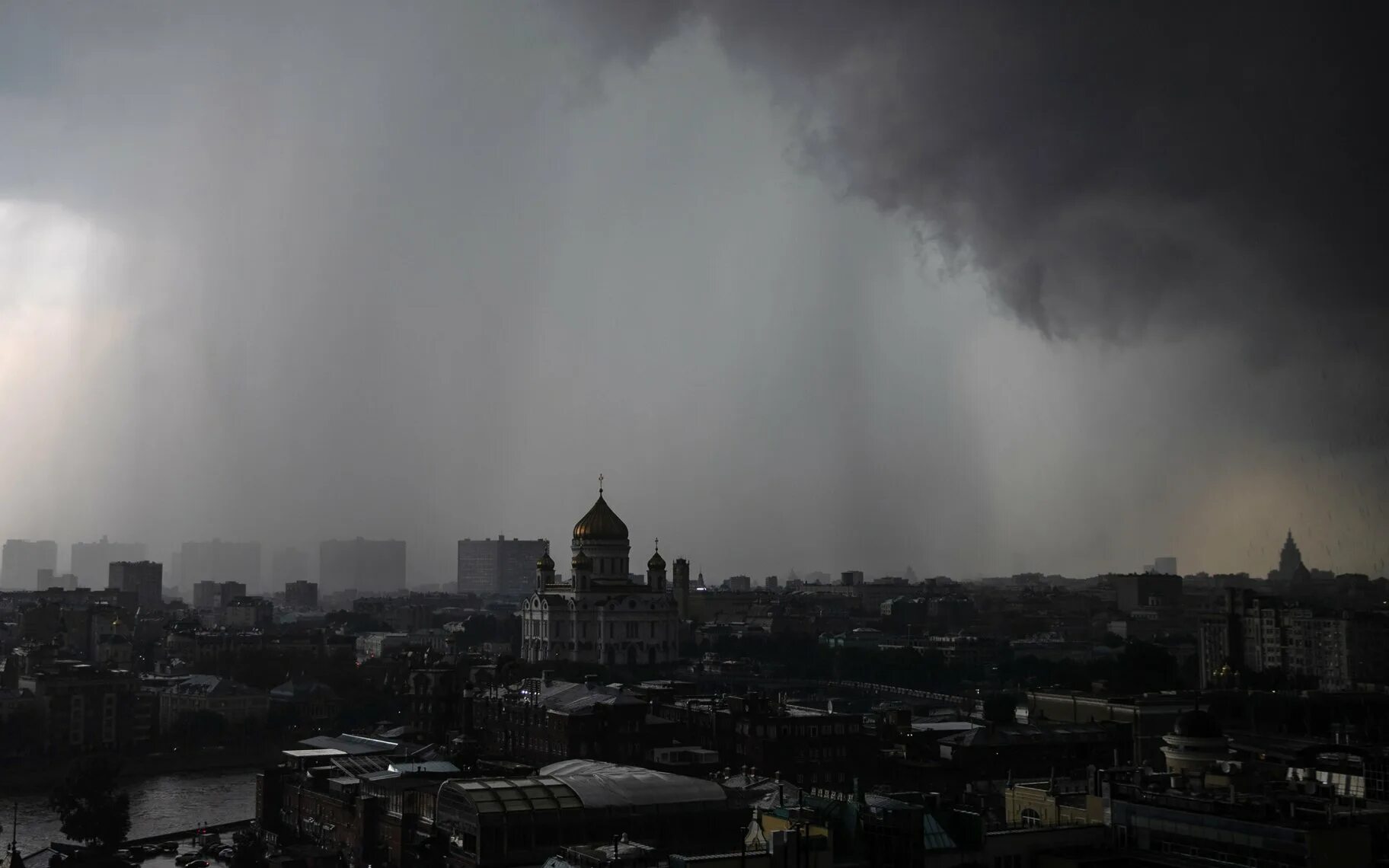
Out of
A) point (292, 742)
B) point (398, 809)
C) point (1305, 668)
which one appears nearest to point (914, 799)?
point (398, 809)

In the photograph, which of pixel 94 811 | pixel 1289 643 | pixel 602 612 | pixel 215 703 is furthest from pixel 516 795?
pixel 1289 643

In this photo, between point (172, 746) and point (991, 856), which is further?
point (172, 746)

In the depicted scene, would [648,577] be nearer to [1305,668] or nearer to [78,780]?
[1305,668]

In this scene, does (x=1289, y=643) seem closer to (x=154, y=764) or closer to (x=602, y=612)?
(x=602, y=612)

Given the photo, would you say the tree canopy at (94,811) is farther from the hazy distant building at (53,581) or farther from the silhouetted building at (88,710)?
the hazy distant building at (53,581)

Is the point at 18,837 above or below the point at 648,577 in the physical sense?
below

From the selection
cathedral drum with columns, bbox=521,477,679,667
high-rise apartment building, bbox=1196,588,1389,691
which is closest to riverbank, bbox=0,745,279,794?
cathedral drum with columns, bbox=521,477,679,667

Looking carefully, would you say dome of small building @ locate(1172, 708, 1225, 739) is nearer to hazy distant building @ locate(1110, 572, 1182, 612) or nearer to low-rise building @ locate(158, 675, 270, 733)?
low-rise building @ locate(158, 675, 270, 733)

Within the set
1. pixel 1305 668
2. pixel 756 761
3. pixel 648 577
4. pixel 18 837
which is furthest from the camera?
pixel 648 577

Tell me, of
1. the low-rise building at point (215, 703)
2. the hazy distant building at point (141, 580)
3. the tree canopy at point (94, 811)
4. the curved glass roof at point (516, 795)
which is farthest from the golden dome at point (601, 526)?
the hazy distant building at point (141, 580)
